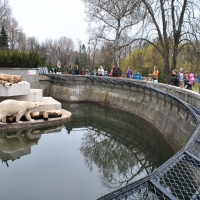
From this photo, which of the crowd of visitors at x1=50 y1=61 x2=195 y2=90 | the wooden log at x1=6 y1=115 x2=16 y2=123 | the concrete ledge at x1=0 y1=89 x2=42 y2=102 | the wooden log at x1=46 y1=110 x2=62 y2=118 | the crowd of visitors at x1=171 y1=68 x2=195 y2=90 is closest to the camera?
the wooden log at x1=6 y1=115 x2=16 y2=123

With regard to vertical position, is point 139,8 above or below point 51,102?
above

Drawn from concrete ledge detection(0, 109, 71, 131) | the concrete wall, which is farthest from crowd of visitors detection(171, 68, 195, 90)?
the concrete wall

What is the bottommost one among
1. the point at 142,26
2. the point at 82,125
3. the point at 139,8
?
the point at 82,125

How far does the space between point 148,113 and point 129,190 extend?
13055 millimetres

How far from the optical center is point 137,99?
1770 centimetres

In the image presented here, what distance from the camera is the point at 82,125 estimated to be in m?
15.6

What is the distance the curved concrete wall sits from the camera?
9966 millimetres

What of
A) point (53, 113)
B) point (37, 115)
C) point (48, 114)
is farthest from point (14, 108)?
point (53, 113)

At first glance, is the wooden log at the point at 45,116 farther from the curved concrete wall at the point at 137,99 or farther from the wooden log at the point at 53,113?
the curved concrete wall at the point at 137,99

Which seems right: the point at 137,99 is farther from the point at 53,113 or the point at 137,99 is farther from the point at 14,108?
the point at 14,108

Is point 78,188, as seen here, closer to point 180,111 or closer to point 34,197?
point 34,197

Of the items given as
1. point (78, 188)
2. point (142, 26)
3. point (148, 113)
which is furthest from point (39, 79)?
point (78, 188)

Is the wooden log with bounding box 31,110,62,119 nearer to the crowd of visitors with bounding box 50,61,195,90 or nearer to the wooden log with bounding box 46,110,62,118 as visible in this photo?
the wooden log with bounding box 46,110,62,118

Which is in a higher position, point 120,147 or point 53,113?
point 53,113
